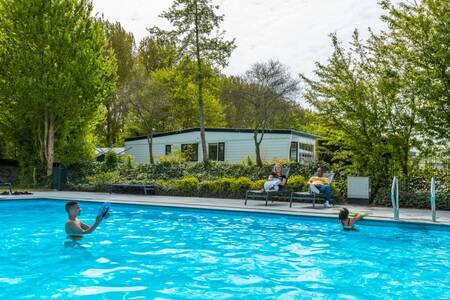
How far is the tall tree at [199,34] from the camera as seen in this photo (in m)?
19.5

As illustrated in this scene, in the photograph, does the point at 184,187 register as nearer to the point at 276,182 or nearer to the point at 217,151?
the point at 276,182

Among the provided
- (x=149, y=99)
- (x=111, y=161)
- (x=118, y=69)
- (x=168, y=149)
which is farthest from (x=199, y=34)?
(x=118, y=69)

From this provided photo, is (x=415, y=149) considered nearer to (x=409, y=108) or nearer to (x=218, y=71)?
(x=409, y=108)

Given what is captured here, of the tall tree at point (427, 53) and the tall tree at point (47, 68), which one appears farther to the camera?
the tall tree at point (47, 68)

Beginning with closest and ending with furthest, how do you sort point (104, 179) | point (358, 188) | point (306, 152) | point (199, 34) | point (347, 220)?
point (347, 220) → point (358, 188) → point (104, 179) → point (199, 34) → point (306, 152)

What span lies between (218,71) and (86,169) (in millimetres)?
7789

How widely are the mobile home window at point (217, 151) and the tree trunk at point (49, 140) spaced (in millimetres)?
9192

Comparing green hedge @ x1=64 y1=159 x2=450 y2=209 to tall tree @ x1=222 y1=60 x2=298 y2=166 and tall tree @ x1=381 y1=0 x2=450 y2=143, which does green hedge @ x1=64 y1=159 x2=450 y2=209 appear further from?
tall tree @ x1=222 y1=60 x2=298 y2=166

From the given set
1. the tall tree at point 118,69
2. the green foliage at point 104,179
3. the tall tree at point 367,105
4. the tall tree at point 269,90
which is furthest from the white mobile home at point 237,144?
the tall tree at point 118,69

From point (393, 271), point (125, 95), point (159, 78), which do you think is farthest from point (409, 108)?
point (159, 78)

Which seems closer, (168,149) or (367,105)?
(367,105)

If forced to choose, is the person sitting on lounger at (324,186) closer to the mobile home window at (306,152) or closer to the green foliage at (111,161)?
the green foliage at (111,161)

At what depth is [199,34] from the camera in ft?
64.7

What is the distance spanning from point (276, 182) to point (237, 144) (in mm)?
12214
